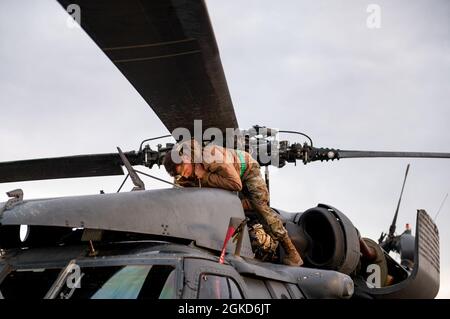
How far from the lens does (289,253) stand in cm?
518

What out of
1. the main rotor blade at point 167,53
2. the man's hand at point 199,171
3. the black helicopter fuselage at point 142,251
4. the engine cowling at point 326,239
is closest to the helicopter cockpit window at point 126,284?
the black helicopter fuselage at point 142,251

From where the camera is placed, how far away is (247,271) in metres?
3.78

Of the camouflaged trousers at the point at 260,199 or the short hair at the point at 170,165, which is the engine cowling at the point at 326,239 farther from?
the short hair at the point at 170,165

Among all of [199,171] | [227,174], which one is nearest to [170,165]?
[199,171]

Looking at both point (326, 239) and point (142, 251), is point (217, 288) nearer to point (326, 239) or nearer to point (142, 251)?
point (142, 251)

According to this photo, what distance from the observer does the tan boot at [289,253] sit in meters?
5.16

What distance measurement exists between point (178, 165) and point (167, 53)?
0.93m

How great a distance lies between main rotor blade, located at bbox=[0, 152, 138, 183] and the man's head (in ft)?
4.86

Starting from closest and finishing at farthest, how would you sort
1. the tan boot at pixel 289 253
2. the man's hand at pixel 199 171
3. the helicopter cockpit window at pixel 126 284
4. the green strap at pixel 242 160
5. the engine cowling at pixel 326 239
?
1. the helicopter cockpit window at pixel 126 284
2. the man's hand at pixel 199 171
3. the green strap at pixel 242 160
4. the tan boot at pixel 289 253
5. the engine cowling at pixel 326 239

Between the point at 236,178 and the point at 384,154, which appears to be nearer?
the point at 236,178

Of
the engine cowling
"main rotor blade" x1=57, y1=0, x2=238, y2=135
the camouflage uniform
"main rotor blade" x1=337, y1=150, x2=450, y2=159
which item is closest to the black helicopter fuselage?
the camouflage uniform

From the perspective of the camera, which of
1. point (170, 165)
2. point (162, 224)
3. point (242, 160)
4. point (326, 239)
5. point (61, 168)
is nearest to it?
point (162, 224)

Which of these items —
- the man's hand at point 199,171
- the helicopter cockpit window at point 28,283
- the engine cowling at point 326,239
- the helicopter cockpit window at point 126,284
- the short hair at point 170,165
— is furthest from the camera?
the engine cowling at point 326,239

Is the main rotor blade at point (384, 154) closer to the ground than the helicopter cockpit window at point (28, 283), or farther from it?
farther from it
